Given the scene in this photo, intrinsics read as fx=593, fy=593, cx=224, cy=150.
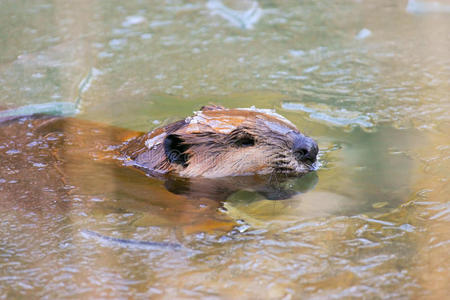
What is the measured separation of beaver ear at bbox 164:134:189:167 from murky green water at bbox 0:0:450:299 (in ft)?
0.78

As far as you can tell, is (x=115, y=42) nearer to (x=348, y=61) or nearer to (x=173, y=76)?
(x=173, y=76)

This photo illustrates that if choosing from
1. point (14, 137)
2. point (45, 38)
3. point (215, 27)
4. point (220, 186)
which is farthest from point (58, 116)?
point (215, 27)

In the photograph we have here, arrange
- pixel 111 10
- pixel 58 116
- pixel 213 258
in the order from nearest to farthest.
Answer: pixel 213 258
pixel 58 116
pixel 111 10

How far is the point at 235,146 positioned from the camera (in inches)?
164

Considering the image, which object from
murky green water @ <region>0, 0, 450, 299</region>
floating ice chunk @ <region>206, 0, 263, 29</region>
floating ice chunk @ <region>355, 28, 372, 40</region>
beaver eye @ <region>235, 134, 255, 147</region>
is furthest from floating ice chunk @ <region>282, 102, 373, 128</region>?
floating ice chunk @ <region>206, 0, 263, 29</region>

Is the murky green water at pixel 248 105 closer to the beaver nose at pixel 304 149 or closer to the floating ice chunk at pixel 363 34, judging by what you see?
the floating ice chunk at pixel 363 34

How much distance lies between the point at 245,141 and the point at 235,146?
0.08 metres

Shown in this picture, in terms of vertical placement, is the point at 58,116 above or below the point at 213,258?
below

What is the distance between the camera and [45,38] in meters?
7.57

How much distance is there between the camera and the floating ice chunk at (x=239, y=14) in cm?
794

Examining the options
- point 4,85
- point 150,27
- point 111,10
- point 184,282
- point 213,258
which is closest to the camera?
point 184,282

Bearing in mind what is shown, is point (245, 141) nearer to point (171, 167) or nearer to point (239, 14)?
point (171, 167)

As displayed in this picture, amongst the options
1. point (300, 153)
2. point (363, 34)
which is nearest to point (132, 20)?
point (363, 34)

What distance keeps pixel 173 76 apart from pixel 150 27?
1707 mm
